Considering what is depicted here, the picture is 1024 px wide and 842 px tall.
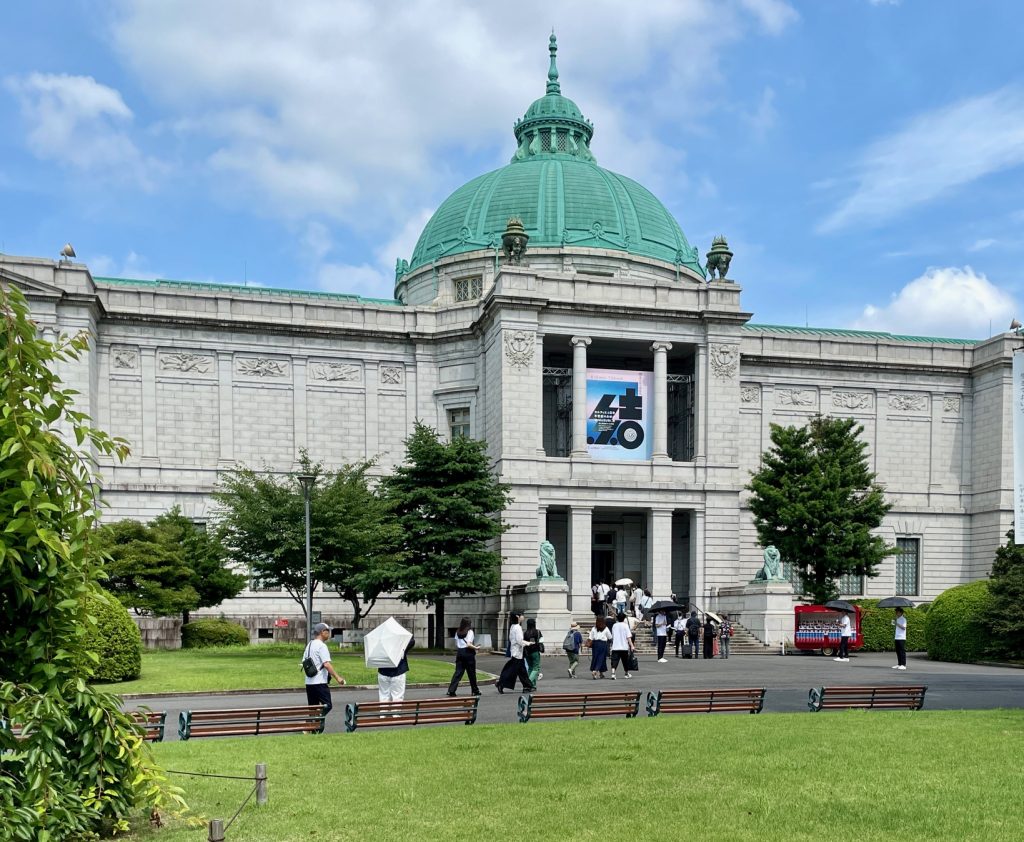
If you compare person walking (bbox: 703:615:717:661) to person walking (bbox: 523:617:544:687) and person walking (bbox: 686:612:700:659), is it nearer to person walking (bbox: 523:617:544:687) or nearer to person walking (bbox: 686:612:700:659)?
person walking (bbox: 686:612:700:659)

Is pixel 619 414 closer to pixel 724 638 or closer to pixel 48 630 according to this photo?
pixel 724 638

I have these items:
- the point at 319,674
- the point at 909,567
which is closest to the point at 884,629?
the point at 909,567

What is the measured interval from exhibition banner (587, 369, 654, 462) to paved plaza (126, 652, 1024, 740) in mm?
13881

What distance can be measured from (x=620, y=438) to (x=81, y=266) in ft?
83.6

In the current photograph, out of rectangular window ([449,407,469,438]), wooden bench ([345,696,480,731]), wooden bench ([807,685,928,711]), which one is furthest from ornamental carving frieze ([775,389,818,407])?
wooden bench ([345,696,480,731])

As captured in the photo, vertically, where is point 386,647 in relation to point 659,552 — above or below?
above

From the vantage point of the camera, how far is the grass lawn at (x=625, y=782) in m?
10.4

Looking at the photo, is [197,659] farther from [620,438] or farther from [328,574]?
[620,438]

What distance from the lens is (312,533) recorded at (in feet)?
114

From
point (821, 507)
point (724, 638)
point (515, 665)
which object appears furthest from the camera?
point (821, 507)

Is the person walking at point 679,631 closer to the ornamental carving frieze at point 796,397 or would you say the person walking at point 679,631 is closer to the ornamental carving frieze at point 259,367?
the ornamental carving frieze at point 796,397

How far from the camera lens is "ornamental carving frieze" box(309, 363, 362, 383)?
51.9 metres

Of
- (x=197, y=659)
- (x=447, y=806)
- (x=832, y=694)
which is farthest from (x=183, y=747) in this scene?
(x=197, y=659)

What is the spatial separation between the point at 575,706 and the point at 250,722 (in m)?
5.63
